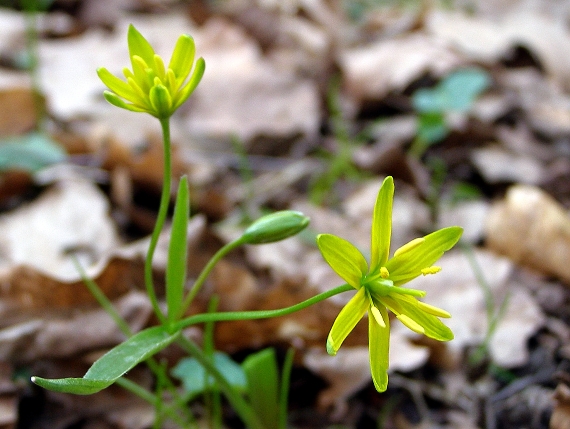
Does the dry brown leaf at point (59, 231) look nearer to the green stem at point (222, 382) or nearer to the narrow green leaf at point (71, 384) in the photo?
the green stem at point (222, 382)

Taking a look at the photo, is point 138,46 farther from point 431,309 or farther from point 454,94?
point 454,94

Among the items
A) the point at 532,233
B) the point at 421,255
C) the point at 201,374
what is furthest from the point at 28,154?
the point at 532,233

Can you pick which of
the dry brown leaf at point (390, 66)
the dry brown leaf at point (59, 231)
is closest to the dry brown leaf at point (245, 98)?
the dry brown leaf at point (390, 66)

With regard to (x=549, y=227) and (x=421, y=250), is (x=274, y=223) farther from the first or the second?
(x=549, y=227)

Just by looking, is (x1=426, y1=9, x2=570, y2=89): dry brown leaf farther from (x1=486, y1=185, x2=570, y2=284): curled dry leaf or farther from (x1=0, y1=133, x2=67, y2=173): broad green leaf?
(x1=0, y1=133, x2=67, y2=173): broad green leaf

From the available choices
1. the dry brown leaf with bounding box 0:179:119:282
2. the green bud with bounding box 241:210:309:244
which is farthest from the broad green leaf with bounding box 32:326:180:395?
the dry brown leaf with bounding box 0:179:119:282

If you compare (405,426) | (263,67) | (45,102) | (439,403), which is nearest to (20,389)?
(405,426)
